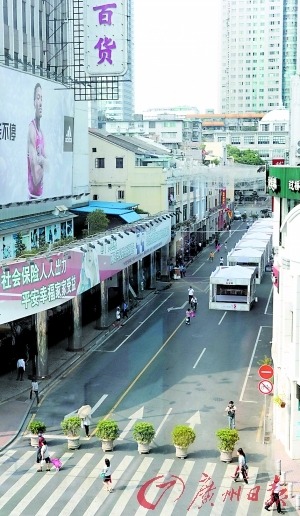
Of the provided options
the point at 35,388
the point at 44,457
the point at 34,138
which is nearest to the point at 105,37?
the point at 34,138

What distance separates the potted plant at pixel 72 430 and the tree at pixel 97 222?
29706mm

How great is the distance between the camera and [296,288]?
26.7 metres

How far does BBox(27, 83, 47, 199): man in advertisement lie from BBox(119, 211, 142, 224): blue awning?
1271cm

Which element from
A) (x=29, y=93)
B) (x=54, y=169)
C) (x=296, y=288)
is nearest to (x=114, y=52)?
(x=29, y=93)

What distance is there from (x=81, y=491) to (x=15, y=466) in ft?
10.8

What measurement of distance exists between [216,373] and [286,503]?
14423mm

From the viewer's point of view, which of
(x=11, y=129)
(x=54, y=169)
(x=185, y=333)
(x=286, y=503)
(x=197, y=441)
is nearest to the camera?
(x=286, y=503)

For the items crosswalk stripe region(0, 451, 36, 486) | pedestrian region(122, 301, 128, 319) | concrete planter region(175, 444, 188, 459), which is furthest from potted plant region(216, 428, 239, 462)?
pedestrian region(122, 301, 128, 319)

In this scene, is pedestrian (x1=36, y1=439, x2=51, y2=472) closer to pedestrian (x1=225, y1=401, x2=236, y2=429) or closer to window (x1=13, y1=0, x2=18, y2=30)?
pedestrian (x1=225, y1=401, x2=236, y2=429)

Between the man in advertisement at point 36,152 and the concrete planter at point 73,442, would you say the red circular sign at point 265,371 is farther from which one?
the man in advertisement at point 36,152

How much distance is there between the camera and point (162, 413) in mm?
31844

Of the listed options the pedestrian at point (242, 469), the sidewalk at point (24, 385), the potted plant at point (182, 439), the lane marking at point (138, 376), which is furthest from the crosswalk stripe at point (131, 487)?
the sidewalk at point (24, 385)

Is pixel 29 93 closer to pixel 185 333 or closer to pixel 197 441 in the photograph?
pixel 185 333

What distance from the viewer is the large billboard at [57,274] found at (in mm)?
32031
